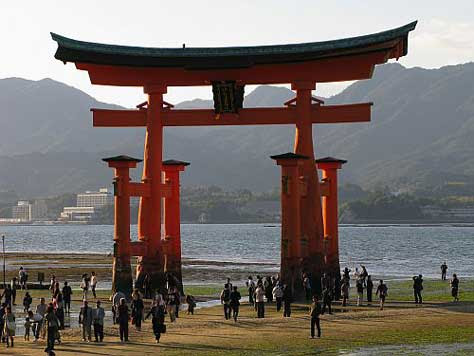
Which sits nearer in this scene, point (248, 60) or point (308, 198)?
point (248, 60)

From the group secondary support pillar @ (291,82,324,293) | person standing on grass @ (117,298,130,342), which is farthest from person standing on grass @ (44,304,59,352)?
secondary support pillar @ (291,82,324,293)

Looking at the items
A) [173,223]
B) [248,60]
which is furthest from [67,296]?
[248,60]

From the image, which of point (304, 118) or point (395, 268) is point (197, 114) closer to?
point (304, 118)

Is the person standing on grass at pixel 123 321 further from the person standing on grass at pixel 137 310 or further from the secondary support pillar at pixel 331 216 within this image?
the secondary support pillar at pixel 331 216

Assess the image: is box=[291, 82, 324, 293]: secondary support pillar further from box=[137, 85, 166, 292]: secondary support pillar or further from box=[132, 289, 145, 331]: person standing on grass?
box=[132, 289, 145, 331]: person standing on grass

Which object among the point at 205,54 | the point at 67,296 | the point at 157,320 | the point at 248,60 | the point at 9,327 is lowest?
the point at 9,327

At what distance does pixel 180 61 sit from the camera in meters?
44.3

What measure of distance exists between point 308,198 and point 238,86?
6352mm

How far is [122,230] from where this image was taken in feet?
146

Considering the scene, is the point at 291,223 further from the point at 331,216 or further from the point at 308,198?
the point at 331,216

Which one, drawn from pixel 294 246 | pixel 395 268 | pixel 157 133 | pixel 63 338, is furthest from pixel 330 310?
pixel 395 268

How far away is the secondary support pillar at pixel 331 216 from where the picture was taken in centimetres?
4706

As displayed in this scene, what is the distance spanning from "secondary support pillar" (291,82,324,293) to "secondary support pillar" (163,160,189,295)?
282 inches

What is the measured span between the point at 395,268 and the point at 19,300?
47685 mm
